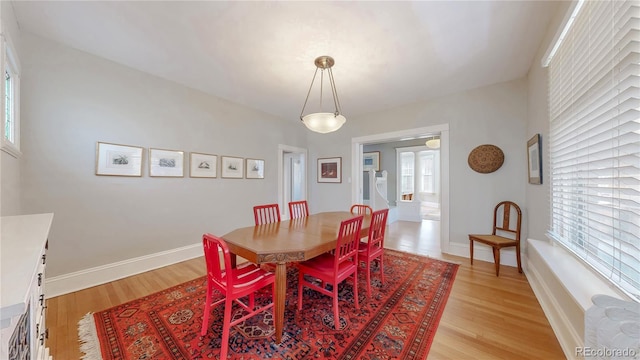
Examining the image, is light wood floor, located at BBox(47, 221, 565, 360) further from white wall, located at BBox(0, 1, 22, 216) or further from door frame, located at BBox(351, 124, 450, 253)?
white wall, located at BBox(0, 1, 22, 216)

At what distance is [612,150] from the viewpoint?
3.77ft

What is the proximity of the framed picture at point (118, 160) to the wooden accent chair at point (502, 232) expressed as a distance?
14.6 feet

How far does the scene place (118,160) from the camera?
2592 millimetres

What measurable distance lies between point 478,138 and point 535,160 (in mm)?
916

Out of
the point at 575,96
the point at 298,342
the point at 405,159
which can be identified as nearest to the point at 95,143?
the point at 298,342

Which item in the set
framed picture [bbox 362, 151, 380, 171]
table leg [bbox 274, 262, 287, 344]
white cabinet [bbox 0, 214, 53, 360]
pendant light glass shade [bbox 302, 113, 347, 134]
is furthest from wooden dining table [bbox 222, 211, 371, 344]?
framed picture [bbox 362, 151, 380, 171]

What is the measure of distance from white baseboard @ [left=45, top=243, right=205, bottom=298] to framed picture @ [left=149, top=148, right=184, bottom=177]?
1.07m

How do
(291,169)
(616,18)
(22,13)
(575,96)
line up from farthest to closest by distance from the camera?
1. (291,169)
2. (22,13)
3. (575,96)
4. (616,18)

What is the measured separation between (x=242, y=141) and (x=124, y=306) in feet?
8.88

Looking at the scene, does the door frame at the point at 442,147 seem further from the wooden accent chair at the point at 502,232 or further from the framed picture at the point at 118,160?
the framed picture at the point at 118,160

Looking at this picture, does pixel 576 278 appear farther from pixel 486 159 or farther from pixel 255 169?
pixel 255 169

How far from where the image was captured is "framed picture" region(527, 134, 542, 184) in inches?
90.4

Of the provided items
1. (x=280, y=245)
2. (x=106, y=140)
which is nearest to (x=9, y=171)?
(x=106, y=140)

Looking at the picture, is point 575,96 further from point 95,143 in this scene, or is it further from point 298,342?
point 95,143
